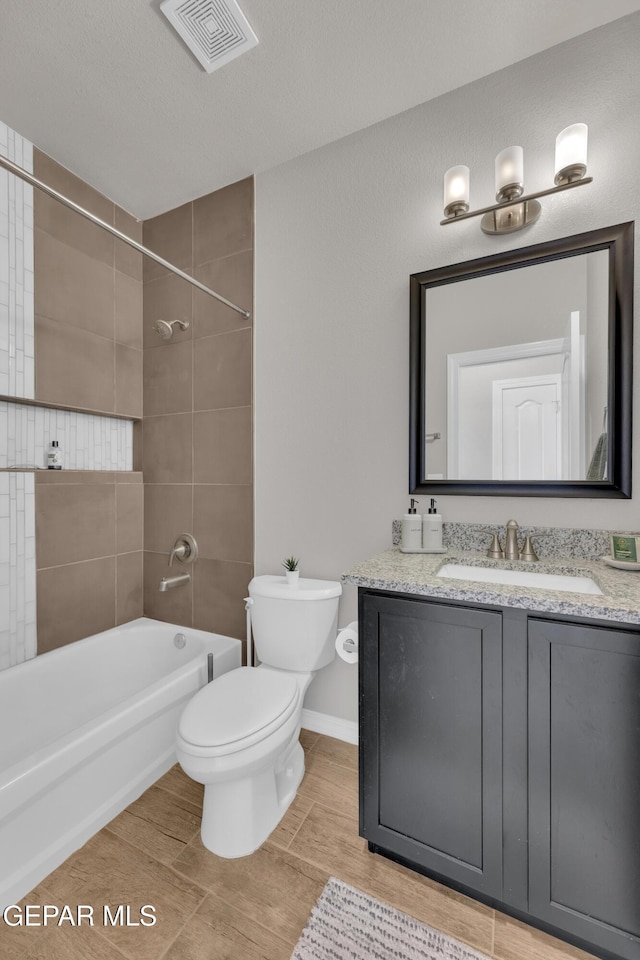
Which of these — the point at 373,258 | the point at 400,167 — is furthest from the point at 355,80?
the point at 373,258

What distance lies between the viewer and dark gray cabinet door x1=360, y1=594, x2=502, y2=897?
1.05 m

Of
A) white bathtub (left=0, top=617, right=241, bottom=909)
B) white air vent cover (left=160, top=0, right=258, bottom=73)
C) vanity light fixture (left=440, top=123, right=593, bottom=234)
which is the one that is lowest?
white bathtub (left=0, top=617, right=241, bottom=909)

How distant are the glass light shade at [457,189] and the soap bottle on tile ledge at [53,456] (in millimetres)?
1952

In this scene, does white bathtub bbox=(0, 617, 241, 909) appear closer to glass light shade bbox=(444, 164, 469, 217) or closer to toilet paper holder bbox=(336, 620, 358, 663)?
toilet paper holder bbox=(336, 620, 358, 663)

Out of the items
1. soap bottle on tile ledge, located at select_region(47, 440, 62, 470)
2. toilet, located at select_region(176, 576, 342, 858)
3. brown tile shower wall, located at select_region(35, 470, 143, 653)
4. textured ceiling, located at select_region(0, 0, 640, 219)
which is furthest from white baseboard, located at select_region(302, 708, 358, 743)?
textured ceiling, located at select_region(0, 0, 640, 219)

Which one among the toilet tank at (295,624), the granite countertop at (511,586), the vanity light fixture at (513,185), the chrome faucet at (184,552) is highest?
the vanity light fixture at (513,185)

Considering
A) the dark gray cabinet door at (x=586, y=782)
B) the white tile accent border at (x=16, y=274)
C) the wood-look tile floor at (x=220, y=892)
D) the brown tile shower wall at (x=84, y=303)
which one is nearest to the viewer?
the dark gray cabinet door at (x=586, y=782)

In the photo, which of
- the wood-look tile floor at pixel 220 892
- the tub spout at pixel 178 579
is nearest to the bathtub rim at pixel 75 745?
the wood-look tile floor at pixel 220 892

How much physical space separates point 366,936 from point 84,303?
2.62 m

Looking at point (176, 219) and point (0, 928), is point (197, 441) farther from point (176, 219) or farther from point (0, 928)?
point (0, 928)

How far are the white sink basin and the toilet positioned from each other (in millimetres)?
487

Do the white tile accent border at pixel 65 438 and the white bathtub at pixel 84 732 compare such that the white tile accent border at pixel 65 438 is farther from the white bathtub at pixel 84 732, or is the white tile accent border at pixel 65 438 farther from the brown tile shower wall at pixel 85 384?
the white bathtub at pixel 84 732

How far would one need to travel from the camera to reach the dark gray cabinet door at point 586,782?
92 centimetres

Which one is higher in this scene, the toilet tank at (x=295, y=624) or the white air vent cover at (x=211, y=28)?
the white air vent cover at (x=211, y=28)
